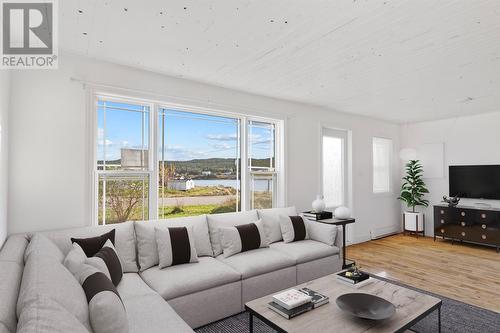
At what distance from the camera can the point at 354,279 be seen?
2.33m

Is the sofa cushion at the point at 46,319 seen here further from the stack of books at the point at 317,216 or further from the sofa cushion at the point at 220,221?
the stack of books at the point at 317,216

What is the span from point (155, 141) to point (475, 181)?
18.6 feet

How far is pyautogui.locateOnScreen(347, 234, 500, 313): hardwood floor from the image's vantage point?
3111 millimetres

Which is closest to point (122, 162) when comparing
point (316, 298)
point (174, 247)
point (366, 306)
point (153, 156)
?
point (153, 156)

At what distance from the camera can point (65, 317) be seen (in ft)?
3.31

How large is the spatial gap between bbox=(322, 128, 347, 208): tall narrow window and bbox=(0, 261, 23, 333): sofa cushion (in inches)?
170

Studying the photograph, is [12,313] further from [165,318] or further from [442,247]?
[442,247]

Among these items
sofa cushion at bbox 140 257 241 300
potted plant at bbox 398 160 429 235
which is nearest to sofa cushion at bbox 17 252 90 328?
sofa cushion at bbox 140 257 241 300

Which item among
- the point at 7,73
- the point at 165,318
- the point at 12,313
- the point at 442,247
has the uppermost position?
the point at 7,73

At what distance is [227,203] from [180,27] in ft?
7.74

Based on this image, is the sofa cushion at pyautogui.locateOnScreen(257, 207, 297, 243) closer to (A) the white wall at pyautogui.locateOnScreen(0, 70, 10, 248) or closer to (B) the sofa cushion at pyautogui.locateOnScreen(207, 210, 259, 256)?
(B) the sofa cushion at pyautogui.locateOnScreen(207, 210, 259, 256)

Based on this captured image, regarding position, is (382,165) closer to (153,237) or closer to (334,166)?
(334,166)

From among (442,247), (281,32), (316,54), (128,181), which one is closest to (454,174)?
(442,247)

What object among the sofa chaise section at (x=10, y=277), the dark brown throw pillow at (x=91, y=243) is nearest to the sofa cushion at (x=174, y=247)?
the dark brown throw pillow at (x=91, y=243)
